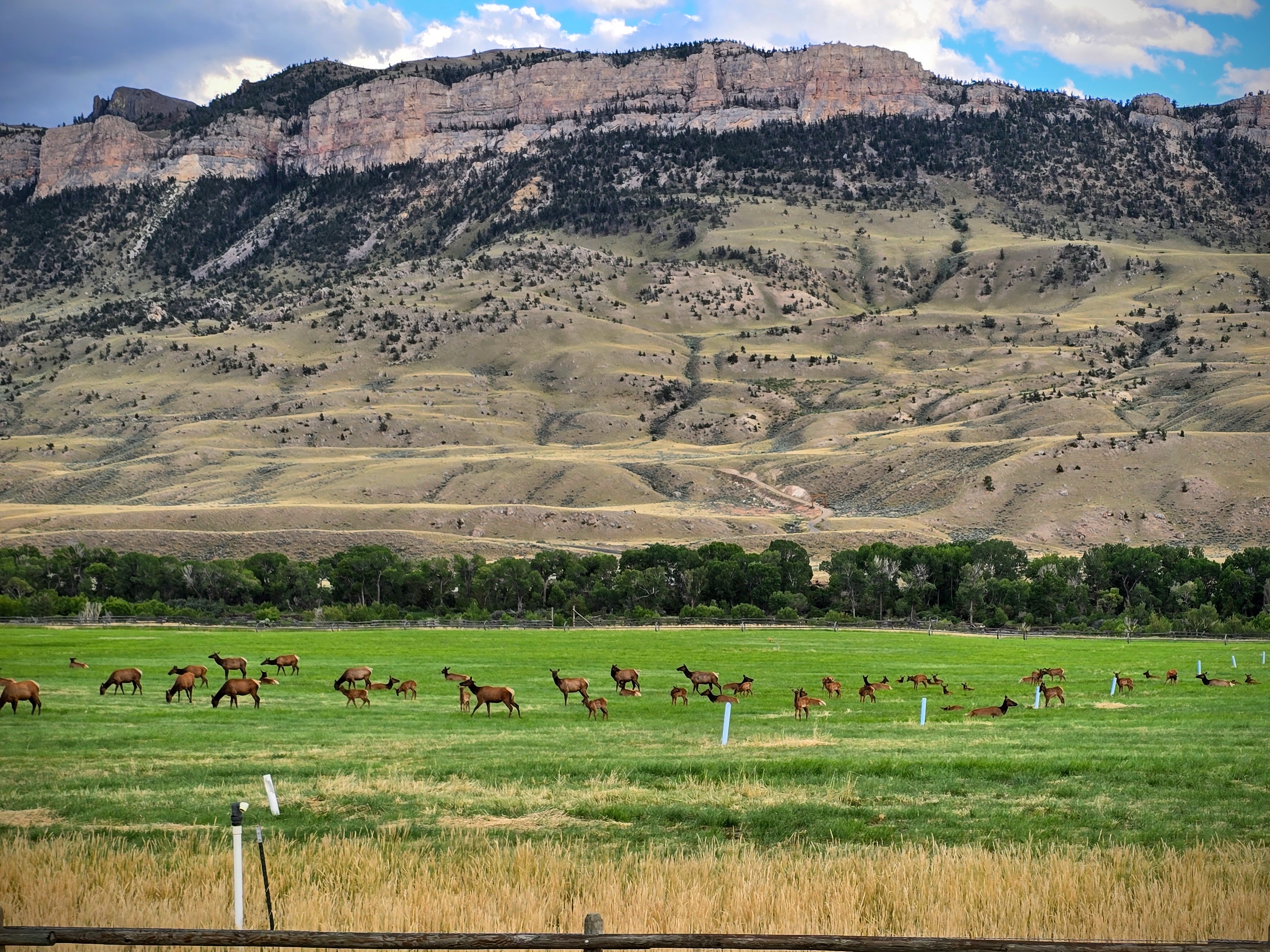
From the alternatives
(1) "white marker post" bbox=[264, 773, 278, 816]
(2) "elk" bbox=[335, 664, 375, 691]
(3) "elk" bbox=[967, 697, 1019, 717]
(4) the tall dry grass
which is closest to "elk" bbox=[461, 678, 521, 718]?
(2) "elk" bbox=[335, 664, 375, 691]

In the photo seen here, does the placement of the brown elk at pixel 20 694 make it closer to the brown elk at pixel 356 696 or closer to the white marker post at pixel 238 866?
the brown elk at pixel 356 696

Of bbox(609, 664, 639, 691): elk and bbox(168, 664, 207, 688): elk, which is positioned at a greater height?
bbox(609, 664, 639, 691): elk

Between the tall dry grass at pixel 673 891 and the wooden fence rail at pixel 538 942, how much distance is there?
3284 mm

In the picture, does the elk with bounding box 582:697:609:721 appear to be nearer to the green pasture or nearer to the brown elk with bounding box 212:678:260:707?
the green pasture

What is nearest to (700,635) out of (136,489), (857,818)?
(857,818)

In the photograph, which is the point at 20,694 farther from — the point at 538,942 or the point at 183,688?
the point at 538,942

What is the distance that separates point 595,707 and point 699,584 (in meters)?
61.8

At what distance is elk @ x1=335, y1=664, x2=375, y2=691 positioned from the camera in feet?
117

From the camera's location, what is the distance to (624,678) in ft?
120

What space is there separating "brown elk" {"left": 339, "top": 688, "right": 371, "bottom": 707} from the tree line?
49.7 metres

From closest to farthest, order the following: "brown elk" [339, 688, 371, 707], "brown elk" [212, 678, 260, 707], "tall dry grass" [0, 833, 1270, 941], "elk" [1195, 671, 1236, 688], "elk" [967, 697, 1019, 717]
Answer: "tall dry grass" [0, 833, 1270, 941] < "elk" [967, 697, 1019, 717] < "brown elk" [212, 678, 260, 707] < "brown elk" [339, 688, 371, 707] < "elk" [1195, 671, 1236, 688]

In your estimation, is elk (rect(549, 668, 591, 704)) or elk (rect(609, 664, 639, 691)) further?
elk (rect(609, 664, 639, 691))

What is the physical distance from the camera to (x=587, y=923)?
8.99 meters

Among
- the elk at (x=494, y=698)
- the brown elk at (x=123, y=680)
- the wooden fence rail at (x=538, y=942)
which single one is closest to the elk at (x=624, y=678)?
the elk at (x=494, y=698)
